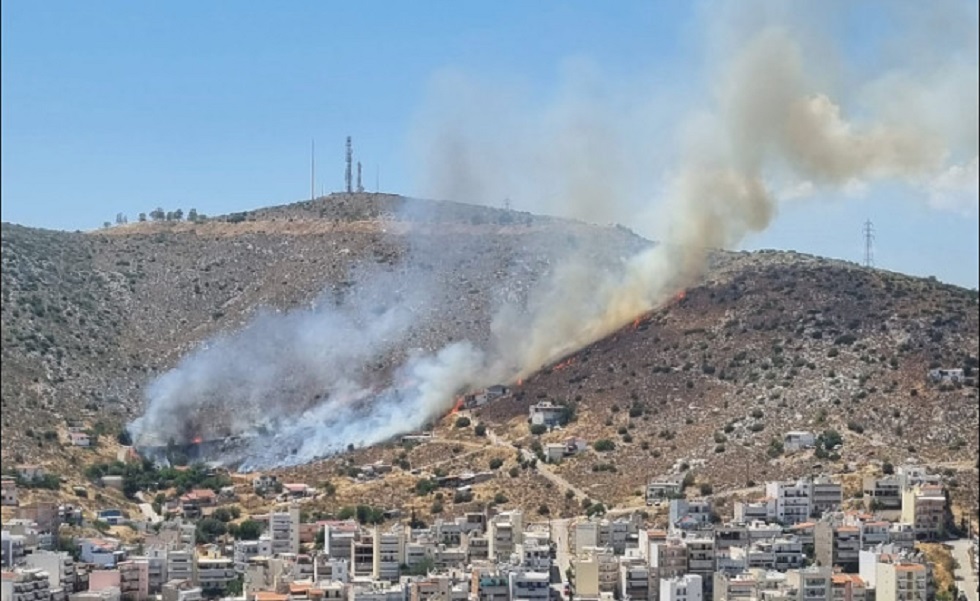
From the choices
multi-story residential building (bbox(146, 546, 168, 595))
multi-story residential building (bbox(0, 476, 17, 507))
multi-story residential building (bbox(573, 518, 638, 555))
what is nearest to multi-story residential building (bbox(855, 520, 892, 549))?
multi-story residential building (bbox(573, 518, 638, 555))

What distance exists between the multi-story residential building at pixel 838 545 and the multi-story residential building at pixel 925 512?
227 cm

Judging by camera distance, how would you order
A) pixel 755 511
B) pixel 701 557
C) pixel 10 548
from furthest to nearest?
pixel 755 511
pixel 701 557
pixel 10 548

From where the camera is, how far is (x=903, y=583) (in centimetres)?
3706

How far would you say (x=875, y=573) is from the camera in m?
37.8

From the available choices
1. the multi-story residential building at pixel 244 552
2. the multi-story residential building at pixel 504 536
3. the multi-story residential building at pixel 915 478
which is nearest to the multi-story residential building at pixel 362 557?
the multi-story residential building at pixel 244 552

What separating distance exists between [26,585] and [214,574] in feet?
17.9

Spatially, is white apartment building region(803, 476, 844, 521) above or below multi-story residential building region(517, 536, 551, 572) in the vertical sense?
above

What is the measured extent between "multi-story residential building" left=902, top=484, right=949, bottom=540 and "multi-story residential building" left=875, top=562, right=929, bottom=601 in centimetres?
562

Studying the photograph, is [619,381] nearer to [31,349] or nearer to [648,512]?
[648,512]

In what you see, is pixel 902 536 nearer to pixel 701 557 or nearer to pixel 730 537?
pixel 730 537

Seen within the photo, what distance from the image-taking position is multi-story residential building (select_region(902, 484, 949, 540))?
42875 mm

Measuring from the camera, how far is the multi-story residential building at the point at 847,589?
37000mm

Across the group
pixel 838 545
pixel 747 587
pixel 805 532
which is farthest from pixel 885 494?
pixel 747 587

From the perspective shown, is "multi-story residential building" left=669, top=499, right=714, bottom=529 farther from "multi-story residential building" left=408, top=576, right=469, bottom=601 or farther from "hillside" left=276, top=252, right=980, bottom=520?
"multi-story residential building" left=408, top=576, right=469, bottom=601
